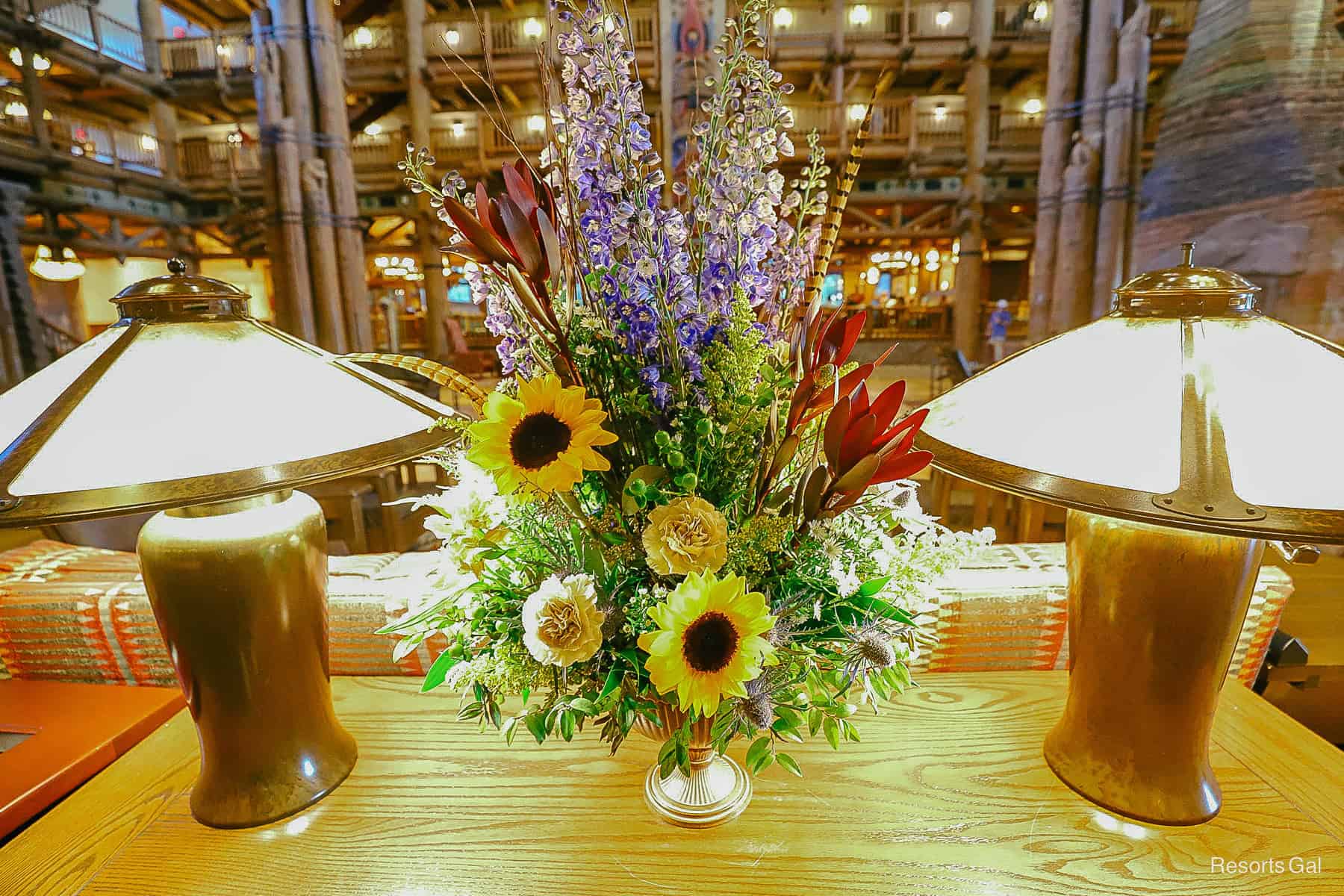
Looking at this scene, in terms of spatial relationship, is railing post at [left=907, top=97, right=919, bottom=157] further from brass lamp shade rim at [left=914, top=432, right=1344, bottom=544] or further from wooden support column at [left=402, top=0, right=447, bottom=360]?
brass lamp shade rim at [left=914, top=432, right=1344, bottom=544]

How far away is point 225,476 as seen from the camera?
2.00 ft

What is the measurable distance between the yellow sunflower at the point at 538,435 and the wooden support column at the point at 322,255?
5.77 meters

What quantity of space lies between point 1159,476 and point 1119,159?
602 centimetres

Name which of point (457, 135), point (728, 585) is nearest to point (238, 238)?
point (457, 135)

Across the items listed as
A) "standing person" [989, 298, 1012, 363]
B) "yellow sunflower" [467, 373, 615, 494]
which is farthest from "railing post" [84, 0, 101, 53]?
"standing person" [989, 298, 1012, 363]

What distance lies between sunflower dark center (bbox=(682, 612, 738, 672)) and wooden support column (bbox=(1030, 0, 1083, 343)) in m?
6.42

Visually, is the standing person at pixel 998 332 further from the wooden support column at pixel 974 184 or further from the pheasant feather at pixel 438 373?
the pheasant feather at pixel 438 373

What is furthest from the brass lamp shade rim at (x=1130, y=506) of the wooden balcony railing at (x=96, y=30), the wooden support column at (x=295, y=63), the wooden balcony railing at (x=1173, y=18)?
the wooden balcony railing at (x=96, y=30)

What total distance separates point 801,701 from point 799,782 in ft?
0.83

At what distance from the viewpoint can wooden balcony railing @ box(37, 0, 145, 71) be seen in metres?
5.90

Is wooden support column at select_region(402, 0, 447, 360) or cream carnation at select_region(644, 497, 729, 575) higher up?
wooden support column at select_region(402, 0, 447, 360)

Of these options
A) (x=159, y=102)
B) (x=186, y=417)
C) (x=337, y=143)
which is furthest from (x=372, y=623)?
(x=159, y=102)

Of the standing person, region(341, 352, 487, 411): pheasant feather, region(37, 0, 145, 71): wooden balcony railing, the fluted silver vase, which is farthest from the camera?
the standing person

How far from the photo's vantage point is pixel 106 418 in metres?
0.63
